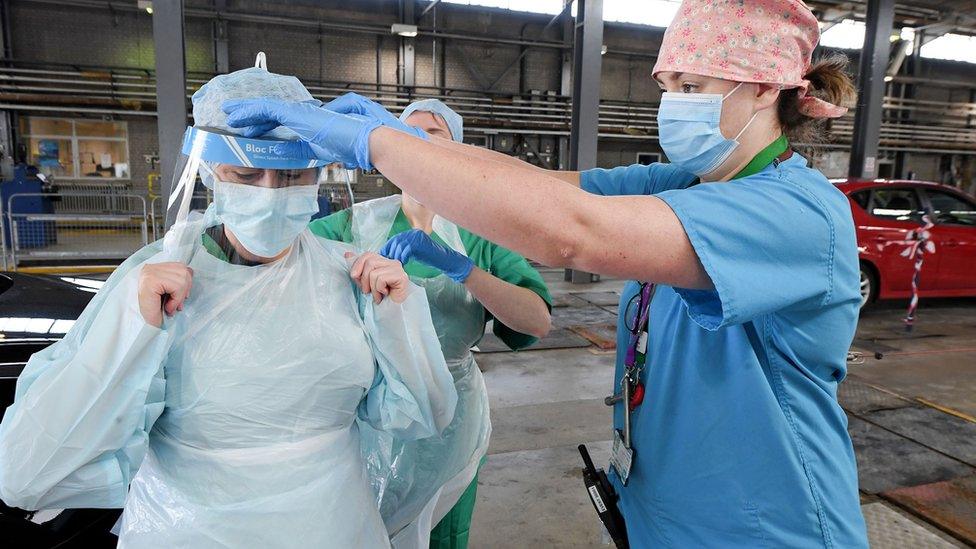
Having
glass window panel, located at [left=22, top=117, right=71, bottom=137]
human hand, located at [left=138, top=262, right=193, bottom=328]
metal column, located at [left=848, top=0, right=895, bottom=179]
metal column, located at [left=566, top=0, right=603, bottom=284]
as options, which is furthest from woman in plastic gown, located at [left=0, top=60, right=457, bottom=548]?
glass window panel, located at [left=22, top=117, right=71, bottom=137]

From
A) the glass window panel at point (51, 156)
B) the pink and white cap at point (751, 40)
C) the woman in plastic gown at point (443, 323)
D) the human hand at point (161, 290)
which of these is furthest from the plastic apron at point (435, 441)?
the glass window panel at point (51, 156)

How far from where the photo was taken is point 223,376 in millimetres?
1229

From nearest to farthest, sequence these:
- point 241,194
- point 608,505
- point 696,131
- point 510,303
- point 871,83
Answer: point 696,131, point 241,194, point 608,505, point 510,303, point 871,83

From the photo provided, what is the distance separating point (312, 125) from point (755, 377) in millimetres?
907

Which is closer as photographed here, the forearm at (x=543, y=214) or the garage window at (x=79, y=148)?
the forearm at (x=543, y=214)

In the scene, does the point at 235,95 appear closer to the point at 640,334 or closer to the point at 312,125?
the point at 312,125

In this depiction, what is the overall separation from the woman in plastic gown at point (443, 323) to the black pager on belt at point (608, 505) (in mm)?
548

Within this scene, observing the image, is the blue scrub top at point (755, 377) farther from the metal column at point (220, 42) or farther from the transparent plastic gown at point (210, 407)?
the metal column at point (220, 42)

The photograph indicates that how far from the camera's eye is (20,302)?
2559 millimetres

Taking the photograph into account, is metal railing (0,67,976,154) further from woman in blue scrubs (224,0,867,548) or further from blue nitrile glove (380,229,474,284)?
woman in blue scrubs (224,0,867,548)

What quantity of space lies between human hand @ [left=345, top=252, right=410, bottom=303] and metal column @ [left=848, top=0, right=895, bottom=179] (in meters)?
9.41

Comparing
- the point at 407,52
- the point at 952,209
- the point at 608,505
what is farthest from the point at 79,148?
the point at 952,209

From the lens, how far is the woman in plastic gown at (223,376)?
1.12 m

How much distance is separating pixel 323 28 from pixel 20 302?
1304 centimetres
